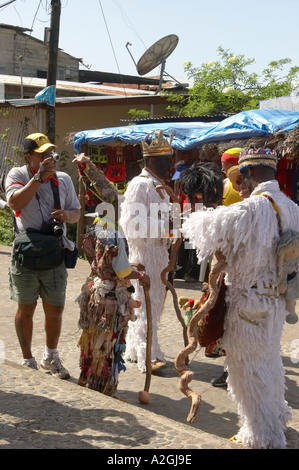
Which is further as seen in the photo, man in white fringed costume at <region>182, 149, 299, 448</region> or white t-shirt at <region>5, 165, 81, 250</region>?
white t-shirt at <region>5, 165, 81, 250</region>

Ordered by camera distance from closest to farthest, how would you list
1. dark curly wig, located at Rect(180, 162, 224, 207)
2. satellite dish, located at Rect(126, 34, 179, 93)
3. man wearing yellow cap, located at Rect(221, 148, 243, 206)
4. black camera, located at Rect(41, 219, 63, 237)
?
black camera, located at Rect(41, 219, 63, 237)
dark curly wig, located at Rect(180, 162, 224, 207)
man wearing yellow cap, located at Rect(221, 148, 243, 206)
satellite dish, located at Rect(126, 34, 179, 93)

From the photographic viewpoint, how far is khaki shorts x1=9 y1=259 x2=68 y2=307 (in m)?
5.25

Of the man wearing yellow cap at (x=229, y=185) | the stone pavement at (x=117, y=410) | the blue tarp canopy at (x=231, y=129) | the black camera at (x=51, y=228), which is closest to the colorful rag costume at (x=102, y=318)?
the stone pavement at (x=117, y=410)

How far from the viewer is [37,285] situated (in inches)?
209

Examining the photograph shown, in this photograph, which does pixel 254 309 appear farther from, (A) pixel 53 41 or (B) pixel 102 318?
(A) pixel 53 41

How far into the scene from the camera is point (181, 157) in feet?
34.8

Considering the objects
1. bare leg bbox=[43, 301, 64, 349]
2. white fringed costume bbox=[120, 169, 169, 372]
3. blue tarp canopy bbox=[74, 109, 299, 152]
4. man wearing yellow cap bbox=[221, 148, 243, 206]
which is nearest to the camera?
bare leg bbox=[43, 301, 64, 349]

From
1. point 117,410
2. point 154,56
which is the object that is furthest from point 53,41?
point 117,410

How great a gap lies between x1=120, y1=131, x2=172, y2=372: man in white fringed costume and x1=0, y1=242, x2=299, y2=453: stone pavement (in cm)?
27

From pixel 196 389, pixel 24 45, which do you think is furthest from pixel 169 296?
pixel 24 45

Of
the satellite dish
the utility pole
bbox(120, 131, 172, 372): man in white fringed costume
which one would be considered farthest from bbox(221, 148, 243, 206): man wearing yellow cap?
the satellite dish

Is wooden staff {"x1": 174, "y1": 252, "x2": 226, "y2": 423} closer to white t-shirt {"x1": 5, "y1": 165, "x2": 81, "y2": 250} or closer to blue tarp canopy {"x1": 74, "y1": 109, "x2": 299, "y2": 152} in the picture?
white t-shirt {"x1": 5, "y1": 165, "x2": 81, "y2": 250}

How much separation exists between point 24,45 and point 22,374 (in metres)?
26.0

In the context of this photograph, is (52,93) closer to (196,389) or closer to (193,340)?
(196,389)
